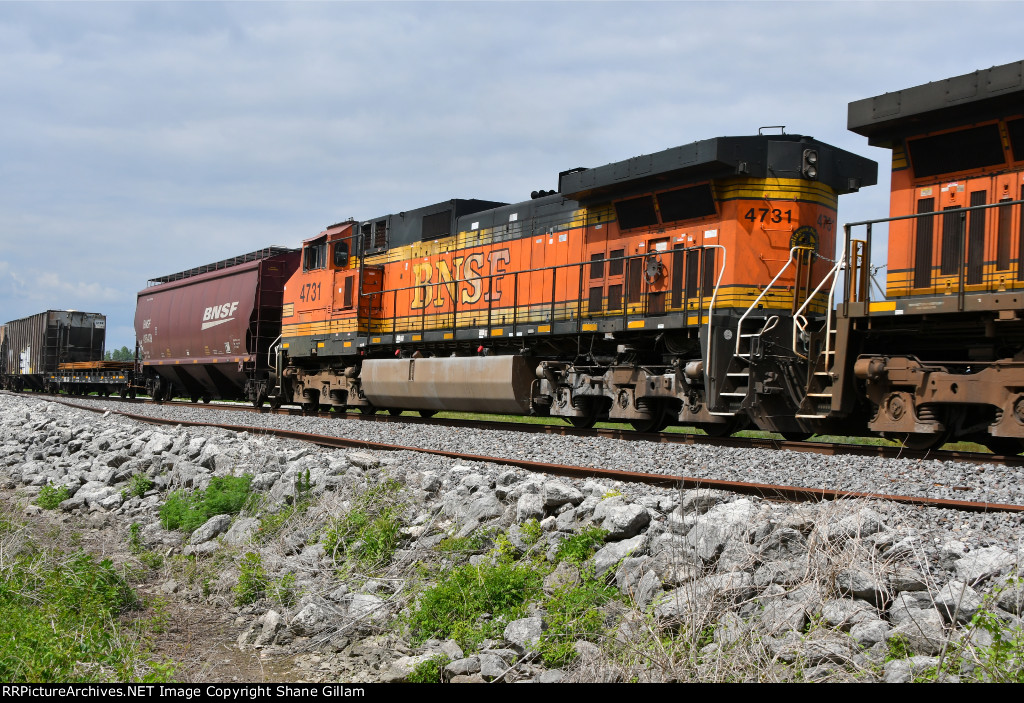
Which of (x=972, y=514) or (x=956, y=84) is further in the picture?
(x=956, y=84)

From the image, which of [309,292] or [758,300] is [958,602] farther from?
[309,292]

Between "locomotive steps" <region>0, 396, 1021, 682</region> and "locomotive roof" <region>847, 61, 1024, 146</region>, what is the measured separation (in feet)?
12.0

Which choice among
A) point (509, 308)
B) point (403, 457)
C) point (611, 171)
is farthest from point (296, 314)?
point (403, 457)

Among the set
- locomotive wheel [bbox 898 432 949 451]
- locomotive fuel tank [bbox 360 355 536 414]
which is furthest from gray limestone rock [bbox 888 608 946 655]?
locomotive fuel tank [bbox 360 355 536 414]

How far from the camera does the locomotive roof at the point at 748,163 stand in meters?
10.9

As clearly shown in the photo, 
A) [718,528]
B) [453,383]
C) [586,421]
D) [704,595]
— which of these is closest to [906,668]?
[704,595]

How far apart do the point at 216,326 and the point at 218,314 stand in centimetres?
33

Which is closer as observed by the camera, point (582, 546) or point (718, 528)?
point (718, 528)

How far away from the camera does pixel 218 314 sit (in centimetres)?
2255

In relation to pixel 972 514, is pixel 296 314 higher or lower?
higher

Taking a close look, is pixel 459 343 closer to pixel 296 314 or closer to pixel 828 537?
pixel 296 314
